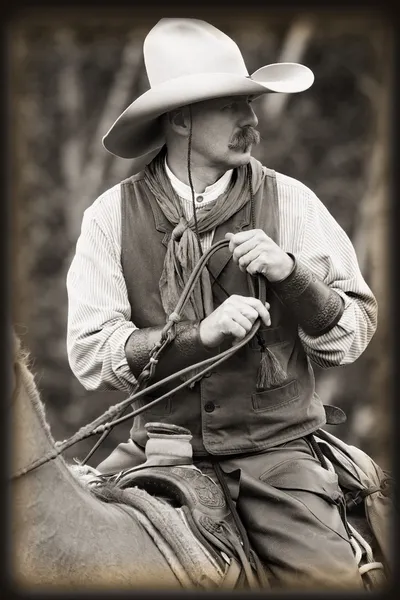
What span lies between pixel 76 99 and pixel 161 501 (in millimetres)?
7825

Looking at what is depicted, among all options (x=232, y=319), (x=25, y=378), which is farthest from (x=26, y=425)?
(x=232, y=319)

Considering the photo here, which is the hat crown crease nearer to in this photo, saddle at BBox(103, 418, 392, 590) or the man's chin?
the man's chin

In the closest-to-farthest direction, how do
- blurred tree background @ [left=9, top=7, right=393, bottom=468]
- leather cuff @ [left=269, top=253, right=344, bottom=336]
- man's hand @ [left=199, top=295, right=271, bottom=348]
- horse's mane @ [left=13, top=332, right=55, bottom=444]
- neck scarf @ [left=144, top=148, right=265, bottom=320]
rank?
horse's mane @ [left=13, top=332, right=55, bottom=444], man's hand @ [left=199, top=295, right=271, bottom=348], leather cuff @ [left=269, top=253, right=344, bottom=336], neck scarf @ [left=144, top=148, right=265, bottom=320], blurred tree background @ [left=9, top=7, right=393, bottom=468]

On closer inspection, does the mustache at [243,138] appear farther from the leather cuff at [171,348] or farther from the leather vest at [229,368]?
the leather cuff at [171,348]

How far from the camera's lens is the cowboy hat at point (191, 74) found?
348cm

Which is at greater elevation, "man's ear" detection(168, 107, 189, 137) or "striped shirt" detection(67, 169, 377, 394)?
"man's ear" detection(168, 107, 189, 137)

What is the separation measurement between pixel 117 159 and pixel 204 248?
7.25 m

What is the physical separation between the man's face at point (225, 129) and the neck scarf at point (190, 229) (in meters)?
0.10

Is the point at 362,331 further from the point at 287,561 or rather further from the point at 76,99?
the point at 76,99

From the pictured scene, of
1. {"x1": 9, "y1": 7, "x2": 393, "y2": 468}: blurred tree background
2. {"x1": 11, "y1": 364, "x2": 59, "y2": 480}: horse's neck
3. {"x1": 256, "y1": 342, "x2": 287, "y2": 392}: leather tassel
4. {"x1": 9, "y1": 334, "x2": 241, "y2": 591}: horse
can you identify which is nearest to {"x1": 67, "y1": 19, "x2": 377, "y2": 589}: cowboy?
{"x1": 256, "y1": 342, "x2": 287, "y2": 392}: leather tassel

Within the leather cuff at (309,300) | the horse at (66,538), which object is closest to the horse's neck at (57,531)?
the horse at (66,538)

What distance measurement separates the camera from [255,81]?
357cm

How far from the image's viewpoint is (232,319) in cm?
333

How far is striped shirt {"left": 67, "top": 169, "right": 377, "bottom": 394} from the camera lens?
3584 millimetres
